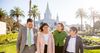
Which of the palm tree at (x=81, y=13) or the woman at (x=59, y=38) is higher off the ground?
the palm tree at (x=81, y=13)

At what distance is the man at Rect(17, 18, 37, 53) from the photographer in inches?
328

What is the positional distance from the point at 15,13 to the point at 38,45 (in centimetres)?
7978

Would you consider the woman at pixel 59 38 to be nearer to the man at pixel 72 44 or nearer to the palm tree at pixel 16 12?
the man at pixel 72 44

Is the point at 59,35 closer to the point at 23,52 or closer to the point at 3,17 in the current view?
the point at 23,52

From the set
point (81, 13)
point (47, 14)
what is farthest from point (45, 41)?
point (47, 14)

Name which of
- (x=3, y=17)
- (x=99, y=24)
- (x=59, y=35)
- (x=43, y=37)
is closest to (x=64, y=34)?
(x=59, y=35)

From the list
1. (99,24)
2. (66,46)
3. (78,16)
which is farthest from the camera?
(78,16)

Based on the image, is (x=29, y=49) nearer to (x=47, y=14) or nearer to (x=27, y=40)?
(x=27, y=40)

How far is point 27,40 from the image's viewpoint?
8.37m

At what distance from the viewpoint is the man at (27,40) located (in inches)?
328

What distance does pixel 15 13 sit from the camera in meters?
87.2

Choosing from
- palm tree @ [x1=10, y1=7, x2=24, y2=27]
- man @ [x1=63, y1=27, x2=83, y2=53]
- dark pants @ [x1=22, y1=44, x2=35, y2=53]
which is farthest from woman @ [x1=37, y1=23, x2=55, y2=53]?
palm tree @ [x1=10, y1=7, x2=24, y2=27]

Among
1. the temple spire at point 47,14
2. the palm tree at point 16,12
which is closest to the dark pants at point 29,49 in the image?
the palm tree at point 16,12

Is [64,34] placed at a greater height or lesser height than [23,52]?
greater
